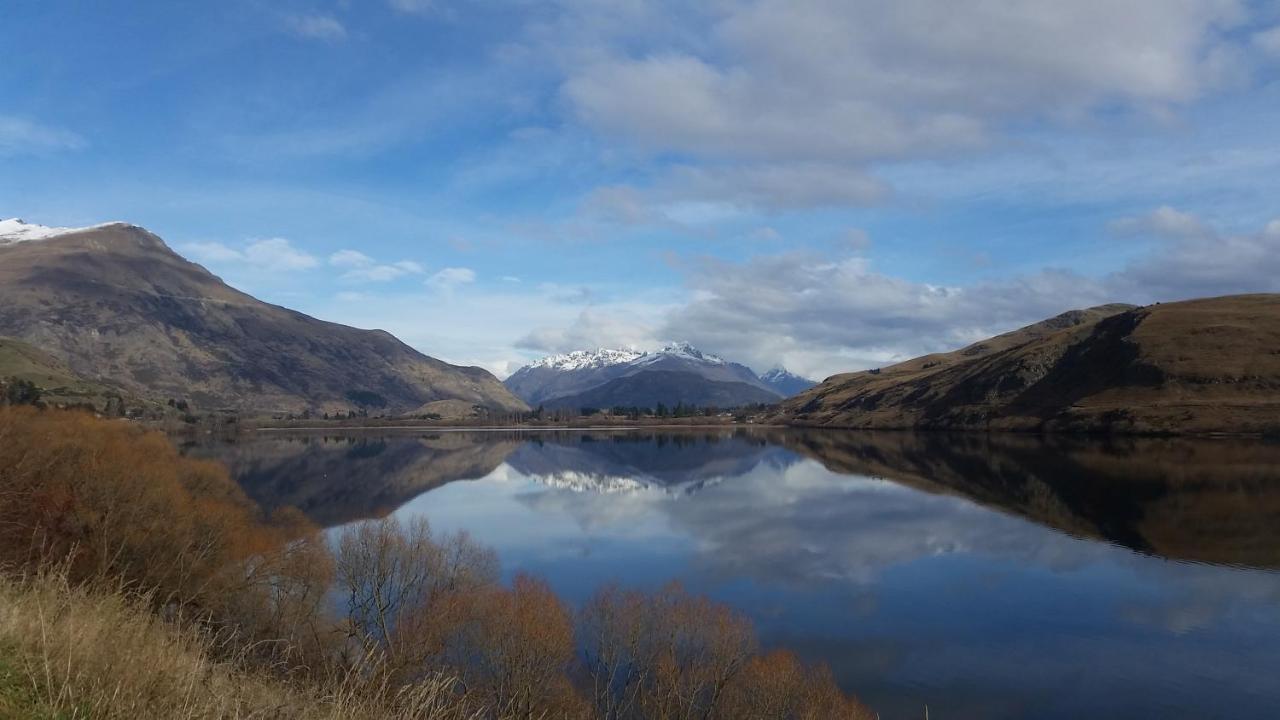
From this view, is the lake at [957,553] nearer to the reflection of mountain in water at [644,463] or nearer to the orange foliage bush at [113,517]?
the reflection of mountain in water at [644,463]

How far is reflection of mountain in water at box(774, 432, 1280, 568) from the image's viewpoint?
54.8 meters

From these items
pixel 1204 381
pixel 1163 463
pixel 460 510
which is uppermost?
pixel 1204 381

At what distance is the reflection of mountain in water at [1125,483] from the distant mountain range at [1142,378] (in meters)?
10.6

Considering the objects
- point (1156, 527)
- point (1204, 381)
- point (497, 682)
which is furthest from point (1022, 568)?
point (1204, 381)

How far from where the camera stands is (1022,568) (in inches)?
1946

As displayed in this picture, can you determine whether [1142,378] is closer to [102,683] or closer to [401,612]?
[401,612]

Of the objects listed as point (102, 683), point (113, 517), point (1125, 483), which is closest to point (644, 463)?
point (1125, 483)

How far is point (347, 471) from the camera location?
128750 millimetres

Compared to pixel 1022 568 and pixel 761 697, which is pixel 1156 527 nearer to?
pixel 1022 568

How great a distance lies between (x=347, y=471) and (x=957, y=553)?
104160mm

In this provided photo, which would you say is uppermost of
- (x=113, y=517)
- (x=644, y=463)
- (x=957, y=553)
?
(x=113, y=517)

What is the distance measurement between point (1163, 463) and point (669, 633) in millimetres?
88011

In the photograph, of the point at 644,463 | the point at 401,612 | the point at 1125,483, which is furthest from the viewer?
the point at 644,463

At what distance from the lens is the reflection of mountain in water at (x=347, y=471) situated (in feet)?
294
